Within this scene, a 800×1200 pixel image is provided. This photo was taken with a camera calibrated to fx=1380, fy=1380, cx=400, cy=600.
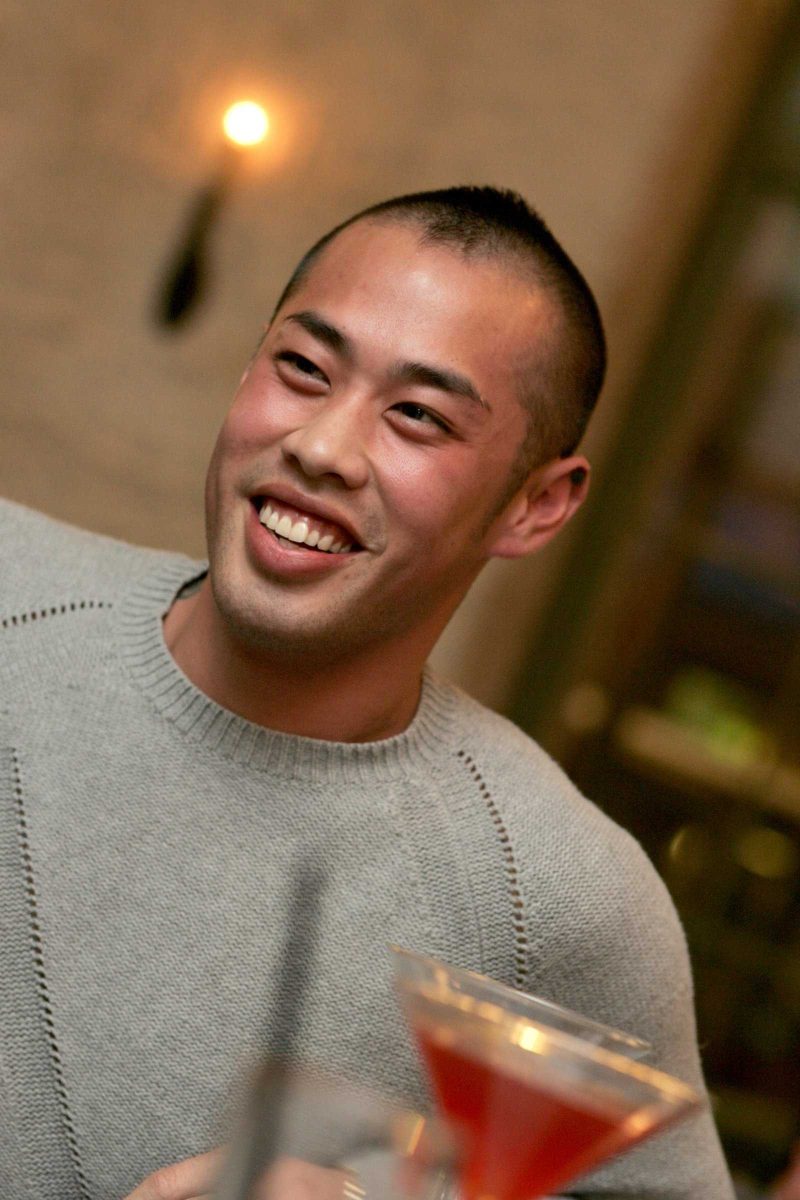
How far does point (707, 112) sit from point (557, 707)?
142cm

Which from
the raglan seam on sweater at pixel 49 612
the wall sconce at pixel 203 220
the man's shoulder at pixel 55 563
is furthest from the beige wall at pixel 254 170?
the raglan seam on sweater at pixel 49 612

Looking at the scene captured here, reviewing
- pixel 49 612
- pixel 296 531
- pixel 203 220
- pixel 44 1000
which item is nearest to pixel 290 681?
pixel 296 531

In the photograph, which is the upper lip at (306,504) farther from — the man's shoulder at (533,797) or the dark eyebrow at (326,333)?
the man's shoulder at (533,797)

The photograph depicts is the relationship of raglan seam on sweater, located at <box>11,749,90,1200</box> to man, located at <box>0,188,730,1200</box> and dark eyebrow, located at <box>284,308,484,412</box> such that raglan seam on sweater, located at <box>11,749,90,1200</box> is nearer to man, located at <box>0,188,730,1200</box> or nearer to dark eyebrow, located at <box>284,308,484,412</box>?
man, located at <box>0,188,730,1200</box>

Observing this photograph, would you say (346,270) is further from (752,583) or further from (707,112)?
(752,583)

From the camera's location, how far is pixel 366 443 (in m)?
1.55

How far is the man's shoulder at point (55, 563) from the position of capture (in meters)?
1.72

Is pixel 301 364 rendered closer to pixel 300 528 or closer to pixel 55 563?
pixel 300 528

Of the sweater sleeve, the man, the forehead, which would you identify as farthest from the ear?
the sweater sleeve

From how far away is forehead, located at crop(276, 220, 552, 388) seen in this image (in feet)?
5.19

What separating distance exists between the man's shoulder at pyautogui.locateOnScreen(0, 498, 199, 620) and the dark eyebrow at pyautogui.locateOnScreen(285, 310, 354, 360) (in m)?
0.41

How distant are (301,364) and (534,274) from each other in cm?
33

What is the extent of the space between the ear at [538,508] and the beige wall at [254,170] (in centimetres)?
128

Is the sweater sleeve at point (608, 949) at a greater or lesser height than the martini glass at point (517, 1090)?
lesser
